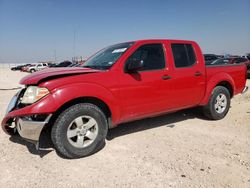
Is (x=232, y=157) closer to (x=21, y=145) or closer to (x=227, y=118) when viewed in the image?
(x=227, y=118)

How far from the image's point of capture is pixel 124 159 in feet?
11.4

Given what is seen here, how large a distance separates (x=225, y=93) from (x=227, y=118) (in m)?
0.62

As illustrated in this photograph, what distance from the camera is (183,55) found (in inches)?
187

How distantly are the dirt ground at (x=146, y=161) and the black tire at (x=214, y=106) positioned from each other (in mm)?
482

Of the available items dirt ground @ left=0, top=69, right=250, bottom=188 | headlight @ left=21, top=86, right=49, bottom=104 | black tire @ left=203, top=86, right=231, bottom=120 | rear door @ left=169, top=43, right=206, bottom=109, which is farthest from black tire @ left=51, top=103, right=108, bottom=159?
black tire @ left=203, top=86, right=231, bottom=120

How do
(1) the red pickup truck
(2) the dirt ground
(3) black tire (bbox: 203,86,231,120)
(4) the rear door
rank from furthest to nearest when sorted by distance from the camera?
(3) black tire (bbox: 203,86,231,120) < (4) the rear door < (1) the red pickup truck < (2) the dirt ground

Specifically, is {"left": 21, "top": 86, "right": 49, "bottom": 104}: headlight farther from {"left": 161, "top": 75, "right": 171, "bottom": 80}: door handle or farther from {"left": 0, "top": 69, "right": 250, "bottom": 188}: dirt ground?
{"left": 161, "top": 75, "right": 171, "bottom": 80}: door handle

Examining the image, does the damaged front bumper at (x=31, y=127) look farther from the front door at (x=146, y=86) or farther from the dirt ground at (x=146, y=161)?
the front door at (x=146, y=86)

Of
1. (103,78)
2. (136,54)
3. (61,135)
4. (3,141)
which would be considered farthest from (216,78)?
(3,141)

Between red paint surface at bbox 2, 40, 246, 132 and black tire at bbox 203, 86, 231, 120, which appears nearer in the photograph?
red paint surface at bbox 2, 40, 246, 132

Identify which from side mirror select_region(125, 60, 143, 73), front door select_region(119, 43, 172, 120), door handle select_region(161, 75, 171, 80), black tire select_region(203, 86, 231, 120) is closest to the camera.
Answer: side mirror select_region(125, 60, 143, 73)

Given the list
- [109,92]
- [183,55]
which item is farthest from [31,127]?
[183,55]

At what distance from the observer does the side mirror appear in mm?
3697

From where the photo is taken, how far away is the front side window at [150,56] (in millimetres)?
4145
